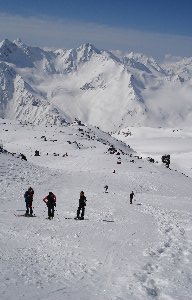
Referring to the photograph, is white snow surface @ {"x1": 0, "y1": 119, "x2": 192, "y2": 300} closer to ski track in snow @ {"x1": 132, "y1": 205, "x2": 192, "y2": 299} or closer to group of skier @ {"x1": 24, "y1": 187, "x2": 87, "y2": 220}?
ski track in snow @ {"x1": 132, "y1": 205, "x2": 192, "y2": 299}

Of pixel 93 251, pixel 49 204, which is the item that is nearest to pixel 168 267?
pixel 93 251

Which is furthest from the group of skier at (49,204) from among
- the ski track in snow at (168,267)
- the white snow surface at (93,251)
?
the ski track in snow at (168,267)

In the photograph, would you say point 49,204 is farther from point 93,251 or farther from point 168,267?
point 168,267

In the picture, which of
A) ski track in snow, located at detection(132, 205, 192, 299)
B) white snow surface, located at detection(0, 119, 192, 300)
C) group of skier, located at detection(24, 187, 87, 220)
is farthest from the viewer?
group of skier, located at detection(24, 187, 87, 220)

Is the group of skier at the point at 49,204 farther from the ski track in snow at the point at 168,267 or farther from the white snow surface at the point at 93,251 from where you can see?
the ski track in snow at the point at 168,267

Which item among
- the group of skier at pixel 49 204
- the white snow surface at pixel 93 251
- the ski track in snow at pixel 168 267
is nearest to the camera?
the white snow surface at pixel 93 251

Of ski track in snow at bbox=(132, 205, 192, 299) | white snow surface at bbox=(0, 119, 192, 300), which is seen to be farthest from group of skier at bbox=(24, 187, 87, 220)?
ski track in snow at bbox=(132, 205, 192, 299)

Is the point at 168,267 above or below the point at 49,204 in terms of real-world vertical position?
below

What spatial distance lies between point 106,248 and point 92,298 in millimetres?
6670

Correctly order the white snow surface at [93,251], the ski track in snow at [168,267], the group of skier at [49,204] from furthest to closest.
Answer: the group of skier at [49,204] → the ski track in snow at [168,267] → the white snow surface at [93,251]

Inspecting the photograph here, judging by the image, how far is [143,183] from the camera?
70312 millimetres

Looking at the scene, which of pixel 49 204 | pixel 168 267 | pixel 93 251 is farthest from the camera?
pixel 49 204

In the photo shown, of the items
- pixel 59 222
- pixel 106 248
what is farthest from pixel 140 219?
pixel 106 248

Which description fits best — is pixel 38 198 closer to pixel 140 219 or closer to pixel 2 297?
pixel 140 219
